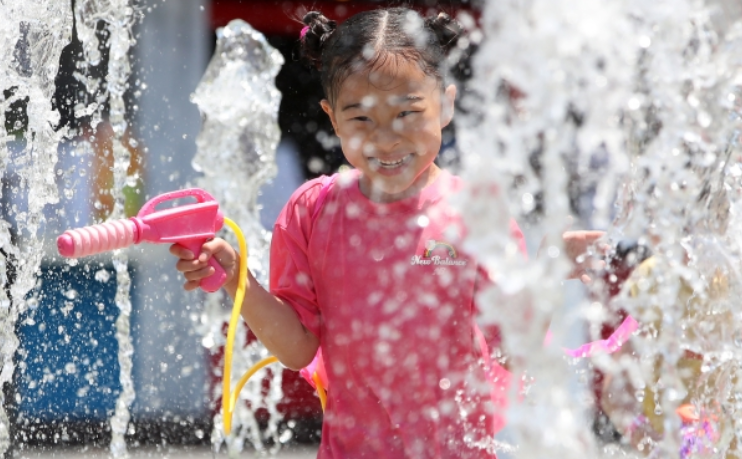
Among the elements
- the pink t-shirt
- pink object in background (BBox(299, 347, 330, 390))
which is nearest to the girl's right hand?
the pink t-shirt

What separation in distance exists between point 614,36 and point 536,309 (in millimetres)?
598

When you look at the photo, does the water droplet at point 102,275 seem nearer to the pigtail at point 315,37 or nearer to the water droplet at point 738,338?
the pigtail at point 315,37

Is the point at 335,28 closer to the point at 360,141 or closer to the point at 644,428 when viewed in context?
the point at 360,141

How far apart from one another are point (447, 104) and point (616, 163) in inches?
16.5

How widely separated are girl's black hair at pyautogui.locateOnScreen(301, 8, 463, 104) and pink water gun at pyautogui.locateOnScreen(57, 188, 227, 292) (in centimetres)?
36

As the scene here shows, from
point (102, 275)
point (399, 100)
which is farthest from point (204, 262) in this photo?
point (102, 275)

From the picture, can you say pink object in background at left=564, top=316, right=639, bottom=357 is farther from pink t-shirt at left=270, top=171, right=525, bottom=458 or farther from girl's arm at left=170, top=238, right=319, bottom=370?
girl's arm at left=170, top=238, right=319, bottom=370

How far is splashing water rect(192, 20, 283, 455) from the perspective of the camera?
13.4 feet

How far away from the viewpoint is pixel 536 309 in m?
1.87

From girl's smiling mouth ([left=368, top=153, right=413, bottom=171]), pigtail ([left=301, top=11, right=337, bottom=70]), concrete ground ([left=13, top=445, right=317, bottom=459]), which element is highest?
pigtail ([left=301, top=11, right=337, bottom=70])

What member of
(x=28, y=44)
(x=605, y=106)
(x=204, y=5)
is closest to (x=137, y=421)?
(x=204, y=5)

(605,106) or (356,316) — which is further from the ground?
(605,106)

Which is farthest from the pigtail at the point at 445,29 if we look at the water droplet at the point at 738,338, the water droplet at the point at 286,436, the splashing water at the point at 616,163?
the water droplet at the point at 286,436

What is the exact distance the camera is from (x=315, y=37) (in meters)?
2.10
